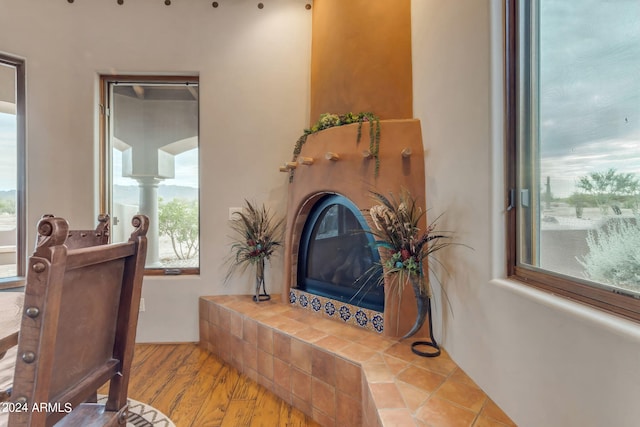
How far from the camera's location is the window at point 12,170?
8.09ft

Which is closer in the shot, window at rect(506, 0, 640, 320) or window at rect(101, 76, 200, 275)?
window at rect(506, 0, 640, 320)

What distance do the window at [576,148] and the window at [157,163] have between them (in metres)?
2.56

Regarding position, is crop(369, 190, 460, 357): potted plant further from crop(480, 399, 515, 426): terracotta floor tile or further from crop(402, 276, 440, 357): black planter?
crop(480, 399, 515, 426): terracotta floor tile

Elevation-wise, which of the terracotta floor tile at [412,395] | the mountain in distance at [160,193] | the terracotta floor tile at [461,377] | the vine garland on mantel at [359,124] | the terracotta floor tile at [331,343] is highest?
the vine garland on mantel at [359,124]

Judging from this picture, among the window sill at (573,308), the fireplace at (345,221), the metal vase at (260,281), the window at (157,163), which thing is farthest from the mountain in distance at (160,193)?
the window sill at (573,308)

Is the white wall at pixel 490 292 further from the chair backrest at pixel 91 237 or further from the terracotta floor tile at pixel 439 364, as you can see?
the chair backrest at pixel 91 237

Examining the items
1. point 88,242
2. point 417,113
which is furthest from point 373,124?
point 88,242

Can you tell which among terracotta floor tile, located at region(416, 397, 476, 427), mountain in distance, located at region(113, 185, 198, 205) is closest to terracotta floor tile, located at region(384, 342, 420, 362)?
terracotta floor tile, located at region(416, 397, 476, 427)

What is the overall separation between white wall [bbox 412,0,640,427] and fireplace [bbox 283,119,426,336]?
0.18 metres

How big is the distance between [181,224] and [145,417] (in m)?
1.58

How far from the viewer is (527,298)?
39.8 inches

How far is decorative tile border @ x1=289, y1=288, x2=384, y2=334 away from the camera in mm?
1880

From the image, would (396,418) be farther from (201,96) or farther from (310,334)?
(201,96)

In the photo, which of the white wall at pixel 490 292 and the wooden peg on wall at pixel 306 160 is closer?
the white wall at pixel 490 292
